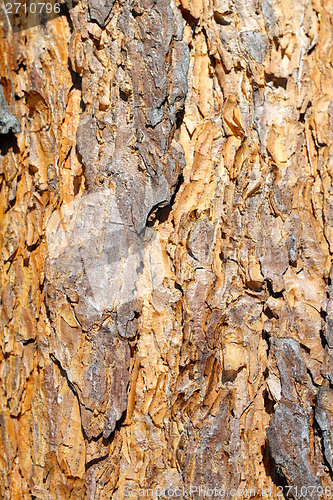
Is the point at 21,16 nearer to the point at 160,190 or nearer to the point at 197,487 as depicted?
the point at 160,190

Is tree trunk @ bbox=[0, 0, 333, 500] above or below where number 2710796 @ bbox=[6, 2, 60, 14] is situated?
below

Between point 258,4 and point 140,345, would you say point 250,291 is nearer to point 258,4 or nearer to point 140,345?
point 140,345

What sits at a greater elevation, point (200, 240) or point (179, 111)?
point (179, 111)

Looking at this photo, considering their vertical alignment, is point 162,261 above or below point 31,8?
below

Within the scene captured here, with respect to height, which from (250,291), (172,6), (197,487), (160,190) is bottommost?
(197,487)

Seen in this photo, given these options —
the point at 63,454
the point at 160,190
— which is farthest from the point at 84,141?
the point at 63,454

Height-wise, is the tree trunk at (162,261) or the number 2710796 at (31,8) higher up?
the number 2710796 at (31,8)

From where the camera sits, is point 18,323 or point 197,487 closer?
point 197,487
